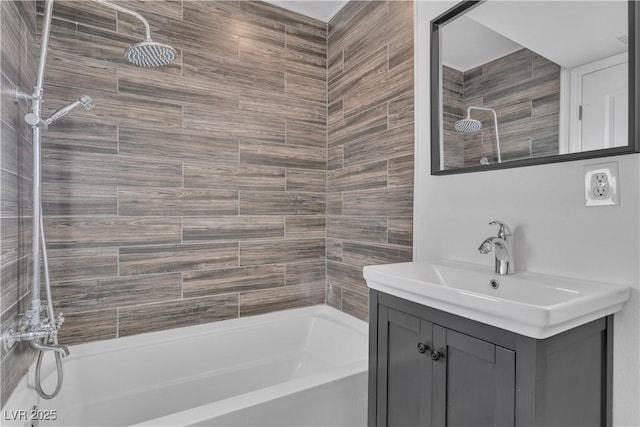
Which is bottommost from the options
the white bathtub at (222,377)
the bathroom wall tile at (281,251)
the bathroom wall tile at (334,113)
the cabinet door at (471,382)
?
the white bathtub at (222,377)

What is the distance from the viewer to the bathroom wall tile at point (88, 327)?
1.80 metres

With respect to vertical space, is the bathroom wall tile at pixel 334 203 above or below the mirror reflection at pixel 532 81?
below

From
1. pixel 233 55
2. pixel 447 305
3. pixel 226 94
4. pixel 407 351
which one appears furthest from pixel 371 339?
pixel 233 55

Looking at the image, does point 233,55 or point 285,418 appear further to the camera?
point 233,55

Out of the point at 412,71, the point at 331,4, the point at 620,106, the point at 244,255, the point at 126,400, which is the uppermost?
the point at 331,4

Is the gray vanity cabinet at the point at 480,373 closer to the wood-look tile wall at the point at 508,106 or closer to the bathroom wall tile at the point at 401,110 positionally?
the wood-look tile wall at the point at 508,106

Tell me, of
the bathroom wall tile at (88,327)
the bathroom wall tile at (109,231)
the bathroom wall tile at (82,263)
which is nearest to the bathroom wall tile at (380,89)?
the bathroom wall tile at (109,231)

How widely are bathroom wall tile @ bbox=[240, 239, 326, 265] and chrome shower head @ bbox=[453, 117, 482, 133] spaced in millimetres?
1255

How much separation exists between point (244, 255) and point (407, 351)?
4.29ft

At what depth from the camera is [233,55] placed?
7.23 ft

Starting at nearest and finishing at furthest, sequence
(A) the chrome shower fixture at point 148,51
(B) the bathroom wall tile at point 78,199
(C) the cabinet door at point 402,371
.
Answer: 1. (C) the cabinet door at point 402,371
2. (A) the chrome shower fixture at point 148,51
3. (B) the bathroom wall tile at point 78,199

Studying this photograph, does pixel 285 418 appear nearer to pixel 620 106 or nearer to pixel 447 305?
pixel 447 305

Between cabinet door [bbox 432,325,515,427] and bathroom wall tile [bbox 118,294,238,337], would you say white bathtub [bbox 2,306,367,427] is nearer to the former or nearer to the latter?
bathroom wall tile [bbox 118,294,238,337]

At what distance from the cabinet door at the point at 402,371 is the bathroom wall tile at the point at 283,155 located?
1322 millimetres
